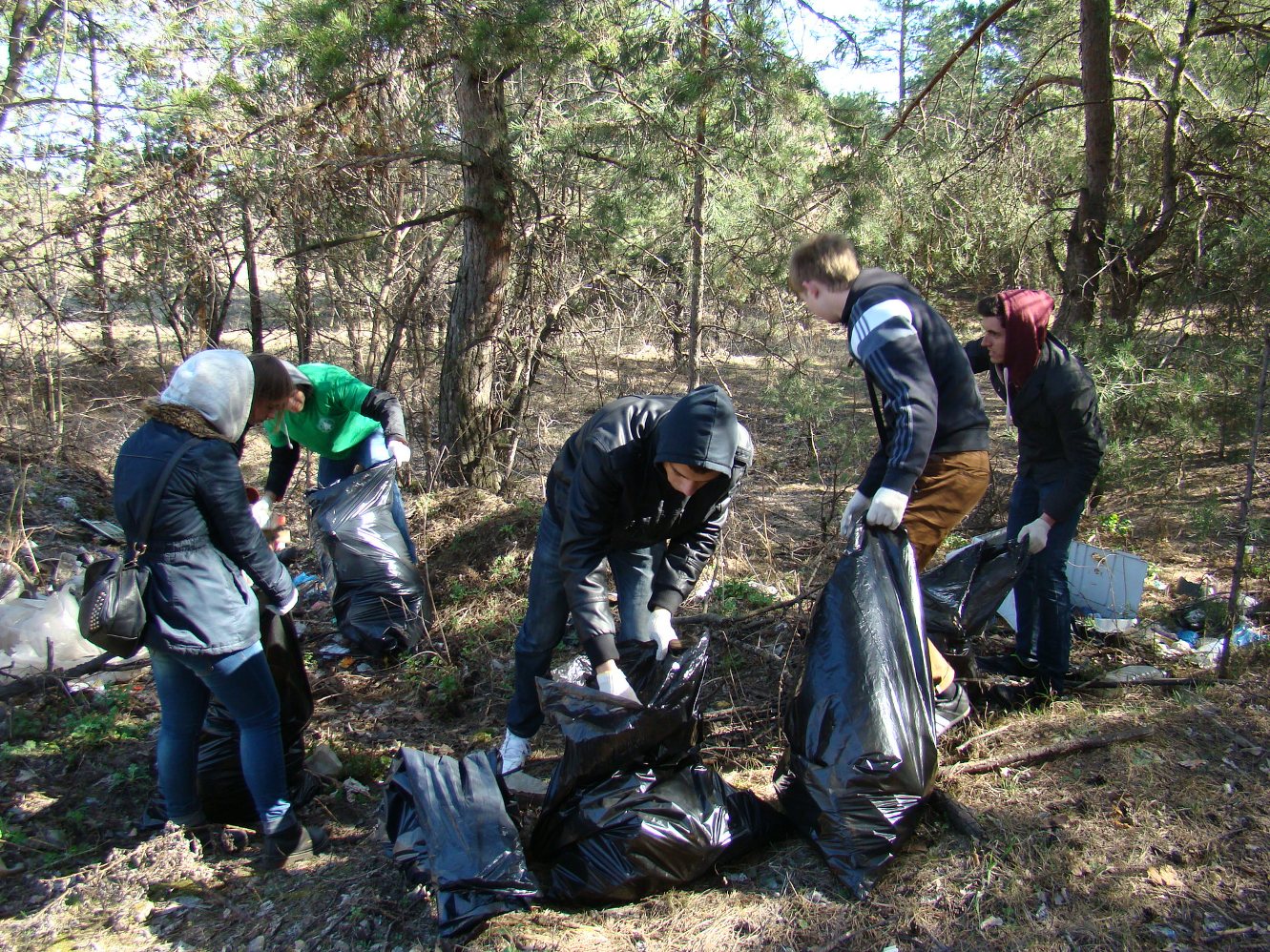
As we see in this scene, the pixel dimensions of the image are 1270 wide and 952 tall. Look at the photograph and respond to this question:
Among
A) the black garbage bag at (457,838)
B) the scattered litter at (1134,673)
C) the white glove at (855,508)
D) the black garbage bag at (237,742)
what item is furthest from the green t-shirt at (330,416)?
the scattered litter at (1134,673)

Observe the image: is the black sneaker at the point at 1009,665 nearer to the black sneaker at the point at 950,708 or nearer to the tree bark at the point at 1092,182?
the black sneaker at the point at 950,708

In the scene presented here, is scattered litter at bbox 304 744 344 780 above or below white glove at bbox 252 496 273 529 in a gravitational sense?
below

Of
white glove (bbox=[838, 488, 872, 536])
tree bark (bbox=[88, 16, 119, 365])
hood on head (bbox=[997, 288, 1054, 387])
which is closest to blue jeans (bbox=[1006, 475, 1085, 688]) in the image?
hood on head (bbox=[997, 288, 1054, 387])

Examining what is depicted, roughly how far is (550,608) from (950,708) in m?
1.34

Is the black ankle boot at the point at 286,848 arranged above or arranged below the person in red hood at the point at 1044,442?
below

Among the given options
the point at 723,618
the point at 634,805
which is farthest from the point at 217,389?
the point at 723,618

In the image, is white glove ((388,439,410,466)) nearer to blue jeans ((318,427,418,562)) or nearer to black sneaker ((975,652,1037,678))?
blue jeans ((318,427,418,562))

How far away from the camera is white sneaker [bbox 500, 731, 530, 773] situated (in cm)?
279

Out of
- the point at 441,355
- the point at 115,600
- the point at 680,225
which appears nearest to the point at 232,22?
the point at 441,355

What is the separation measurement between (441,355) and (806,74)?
2.81 meters

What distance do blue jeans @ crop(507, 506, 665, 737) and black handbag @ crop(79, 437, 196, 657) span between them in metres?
1.07

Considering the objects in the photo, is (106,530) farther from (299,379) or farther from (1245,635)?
(1245,635)

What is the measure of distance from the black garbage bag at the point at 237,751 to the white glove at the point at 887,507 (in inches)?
75.1

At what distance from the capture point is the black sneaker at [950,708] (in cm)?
262
